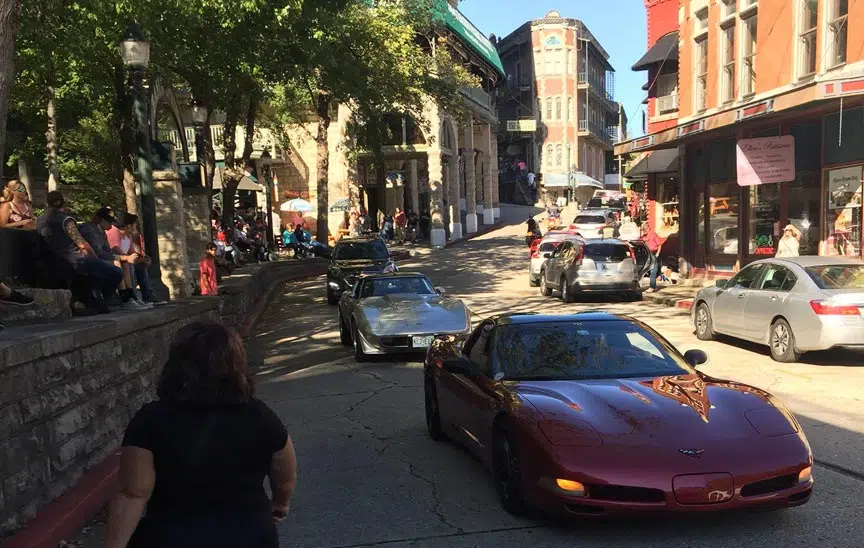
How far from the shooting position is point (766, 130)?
18.4m

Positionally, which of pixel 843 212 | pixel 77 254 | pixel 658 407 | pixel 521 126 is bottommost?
pixel 658 407

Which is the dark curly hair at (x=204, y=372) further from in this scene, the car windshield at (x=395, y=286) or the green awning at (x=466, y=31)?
the green awning at (x=466, y=31)

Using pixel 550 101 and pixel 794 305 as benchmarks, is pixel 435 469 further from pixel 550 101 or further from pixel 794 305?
pixel 550 101

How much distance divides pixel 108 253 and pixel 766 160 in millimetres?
14419

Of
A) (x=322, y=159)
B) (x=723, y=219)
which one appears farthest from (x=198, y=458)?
(x=322, y=159)

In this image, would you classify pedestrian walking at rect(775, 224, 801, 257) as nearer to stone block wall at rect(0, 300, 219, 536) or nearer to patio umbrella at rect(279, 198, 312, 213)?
stone block wall at rect(0, 300, 219, 536)

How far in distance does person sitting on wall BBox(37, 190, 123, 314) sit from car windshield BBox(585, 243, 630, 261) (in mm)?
12558

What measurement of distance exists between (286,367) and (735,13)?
612 inches

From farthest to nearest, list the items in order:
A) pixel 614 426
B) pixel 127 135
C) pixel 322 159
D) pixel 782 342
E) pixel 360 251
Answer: pixel 322 159
pixel 360 251
pixel 127 135
pixel 782 342
pixel 614 426

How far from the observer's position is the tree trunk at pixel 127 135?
15.4 metres

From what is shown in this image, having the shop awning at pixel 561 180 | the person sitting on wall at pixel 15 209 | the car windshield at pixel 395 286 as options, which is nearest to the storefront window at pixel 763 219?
the car windshield at pixel 395 286

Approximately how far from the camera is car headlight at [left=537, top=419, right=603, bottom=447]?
447 cm

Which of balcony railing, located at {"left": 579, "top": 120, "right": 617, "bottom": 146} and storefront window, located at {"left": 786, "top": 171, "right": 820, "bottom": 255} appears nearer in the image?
storefront window, located at {"left": 786, "top": 171, "right": 820, "bottom": 255}

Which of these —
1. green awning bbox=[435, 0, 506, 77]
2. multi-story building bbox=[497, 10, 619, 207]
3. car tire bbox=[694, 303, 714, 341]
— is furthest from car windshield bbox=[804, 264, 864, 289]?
multi-story building bbox=[497, 10, 619, 207]
